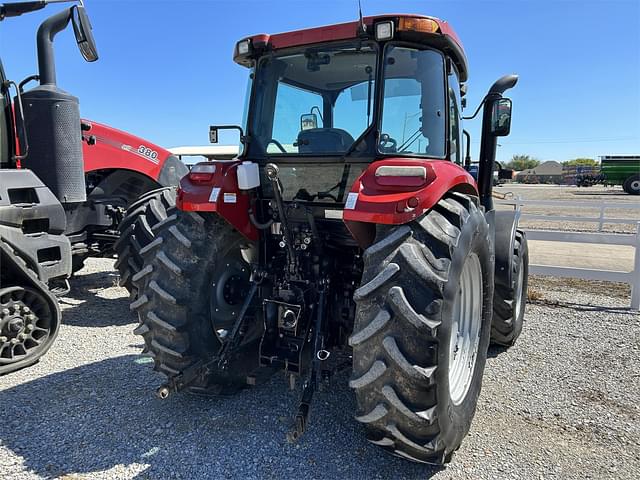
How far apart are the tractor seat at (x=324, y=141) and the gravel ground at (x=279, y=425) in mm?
1657

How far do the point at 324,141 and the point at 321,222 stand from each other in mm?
501

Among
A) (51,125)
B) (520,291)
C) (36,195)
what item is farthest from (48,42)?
(520,291)

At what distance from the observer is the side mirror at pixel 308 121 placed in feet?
10.3

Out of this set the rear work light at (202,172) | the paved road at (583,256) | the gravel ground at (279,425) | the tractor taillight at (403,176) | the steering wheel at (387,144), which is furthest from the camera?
the paved road at (583,256)

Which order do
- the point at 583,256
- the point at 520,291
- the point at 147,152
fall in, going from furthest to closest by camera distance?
the point at 583,256, the point at 147,152, the point at 520,291

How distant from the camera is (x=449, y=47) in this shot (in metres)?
2.86

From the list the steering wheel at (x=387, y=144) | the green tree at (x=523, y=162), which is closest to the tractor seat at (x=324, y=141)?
the steering wheel at (x=387, y=144)

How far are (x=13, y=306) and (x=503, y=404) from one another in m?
3.80

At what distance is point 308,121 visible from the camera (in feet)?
10.4

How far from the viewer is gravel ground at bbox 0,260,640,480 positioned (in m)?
2.47

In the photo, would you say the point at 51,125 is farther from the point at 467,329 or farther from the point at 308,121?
the point at 467,329

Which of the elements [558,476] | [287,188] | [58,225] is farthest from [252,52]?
[558,476]

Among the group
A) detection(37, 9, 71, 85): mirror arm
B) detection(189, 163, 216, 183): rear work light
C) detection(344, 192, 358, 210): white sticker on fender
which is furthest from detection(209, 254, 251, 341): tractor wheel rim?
detection(37, 9, 71, 85): mirror arm

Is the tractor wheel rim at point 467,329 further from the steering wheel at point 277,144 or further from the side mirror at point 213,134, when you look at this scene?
the side mirror at point 213,134
